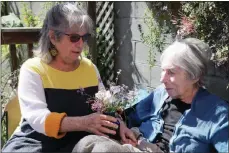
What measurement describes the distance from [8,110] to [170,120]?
3.76ft

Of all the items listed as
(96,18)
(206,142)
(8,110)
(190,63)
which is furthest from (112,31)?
(206,142)

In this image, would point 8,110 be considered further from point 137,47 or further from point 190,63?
point 137,47

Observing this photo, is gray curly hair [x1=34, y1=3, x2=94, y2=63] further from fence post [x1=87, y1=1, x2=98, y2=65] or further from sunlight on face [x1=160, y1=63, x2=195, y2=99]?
fence post [x1=87, y1=1, x2=98, y2=65]

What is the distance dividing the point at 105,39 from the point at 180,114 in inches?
107

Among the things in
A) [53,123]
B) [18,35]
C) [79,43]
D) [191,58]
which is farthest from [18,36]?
[191,58]

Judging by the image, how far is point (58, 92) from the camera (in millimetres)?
2385

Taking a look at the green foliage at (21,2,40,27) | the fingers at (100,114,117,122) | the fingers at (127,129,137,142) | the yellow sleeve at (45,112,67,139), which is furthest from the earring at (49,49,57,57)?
the green foliage at (21,2,40,27)

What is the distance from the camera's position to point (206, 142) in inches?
79.5

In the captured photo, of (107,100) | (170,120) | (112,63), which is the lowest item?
(112,63)

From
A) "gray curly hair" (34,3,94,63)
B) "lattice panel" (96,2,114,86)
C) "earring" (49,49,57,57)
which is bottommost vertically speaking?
"lattice panel" (96,2,114,86)

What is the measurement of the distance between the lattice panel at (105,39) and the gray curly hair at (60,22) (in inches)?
94.6

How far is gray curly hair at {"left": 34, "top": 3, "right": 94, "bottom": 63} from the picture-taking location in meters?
2.40

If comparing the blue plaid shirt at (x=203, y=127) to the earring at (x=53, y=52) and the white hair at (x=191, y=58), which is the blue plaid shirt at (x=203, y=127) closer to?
the white hair at (x=191, y=58)

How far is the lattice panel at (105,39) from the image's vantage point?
4.89 m
